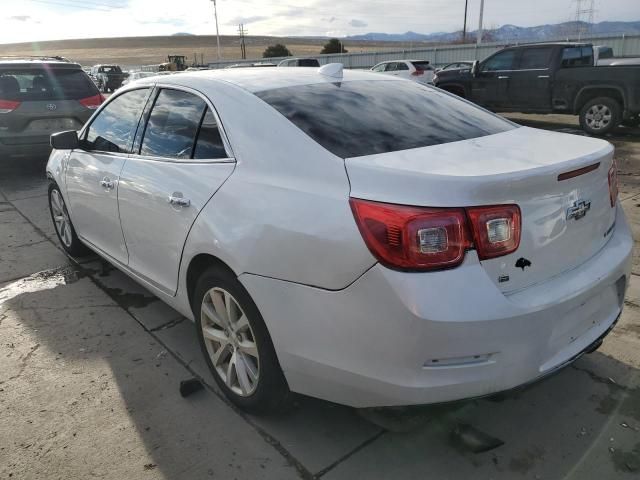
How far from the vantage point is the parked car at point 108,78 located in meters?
34.4

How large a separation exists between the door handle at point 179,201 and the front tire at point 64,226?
220 cm

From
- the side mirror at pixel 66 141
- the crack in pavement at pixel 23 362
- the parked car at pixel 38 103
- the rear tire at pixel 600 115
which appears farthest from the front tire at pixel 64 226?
the rear tire at pixel 600 115

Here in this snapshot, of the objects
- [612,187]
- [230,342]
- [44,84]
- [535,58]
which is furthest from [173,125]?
[535,58]

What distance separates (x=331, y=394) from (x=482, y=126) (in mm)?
1652

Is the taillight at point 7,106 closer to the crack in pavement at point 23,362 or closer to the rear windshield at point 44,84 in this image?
the rear windshield at point 44,84

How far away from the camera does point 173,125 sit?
309cm

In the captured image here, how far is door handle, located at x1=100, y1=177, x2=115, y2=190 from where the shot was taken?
11.4ft

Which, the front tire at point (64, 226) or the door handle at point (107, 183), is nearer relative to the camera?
the door handle at point (107, 183)

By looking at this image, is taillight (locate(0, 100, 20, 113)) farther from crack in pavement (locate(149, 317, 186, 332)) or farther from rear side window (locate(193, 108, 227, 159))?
rear side window (locate(193, 108, 227, 159))

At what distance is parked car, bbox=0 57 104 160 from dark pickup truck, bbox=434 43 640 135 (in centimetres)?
914

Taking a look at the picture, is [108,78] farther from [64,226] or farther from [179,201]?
[179,201]

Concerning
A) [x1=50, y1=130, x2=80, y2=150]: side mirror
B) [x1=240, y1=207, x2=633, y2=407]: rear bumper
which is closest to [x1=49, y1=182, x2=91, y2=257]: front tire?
[x1=50, y1=130, x2=80, y2=150]: side mirror

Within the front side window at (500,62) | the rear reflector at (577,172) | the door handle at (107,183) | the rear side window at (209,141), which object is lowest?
the door handle at (107,183)

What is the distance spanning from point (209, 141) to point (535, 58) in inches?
452
